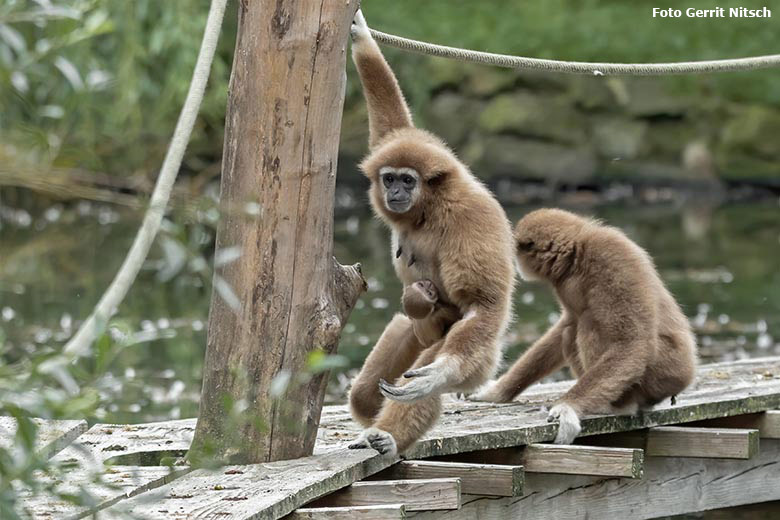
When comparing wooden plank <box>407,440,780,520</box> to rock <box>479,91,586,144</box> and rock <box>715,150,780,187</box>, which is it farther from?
rock <box>715,150,780,187</box>

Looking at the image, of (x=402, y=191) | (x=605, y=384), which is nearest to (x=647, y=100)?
(x=605, y=384)

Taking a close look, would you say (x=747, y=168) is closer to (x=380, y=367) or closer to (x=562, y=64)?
(x=562, y=64)

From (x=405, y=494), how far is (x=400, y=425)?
372 mm

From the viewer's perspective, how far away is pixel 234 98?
5168 millimetres

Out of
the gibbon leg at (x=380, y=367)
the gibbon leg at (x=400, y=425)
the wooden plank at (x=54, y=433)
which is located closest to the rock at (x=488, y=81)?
the gibbon leg at (x=380, y=367)

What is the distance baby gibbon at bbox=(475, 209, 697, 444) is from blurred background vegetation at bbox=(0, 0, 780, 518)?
8.88 ft

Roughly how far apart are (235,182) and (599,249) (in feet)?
7.19

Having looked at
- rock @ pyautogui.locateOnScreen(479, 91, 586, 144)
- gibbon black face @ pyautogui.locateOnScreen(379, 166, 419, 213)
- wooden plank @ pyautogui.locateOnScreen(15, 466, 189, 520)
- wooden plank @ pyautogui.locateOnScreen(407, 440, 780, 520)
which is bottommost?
wooden plank @ pyautogui.locateOnScreen(407, 440, 780, 520)

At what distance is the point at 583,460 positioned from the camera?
573 cm

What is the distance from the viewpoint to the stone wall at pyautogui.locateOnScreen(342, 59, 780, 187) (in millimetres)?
25828

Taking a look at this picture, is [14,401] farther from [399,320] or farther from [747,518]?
[747,518]

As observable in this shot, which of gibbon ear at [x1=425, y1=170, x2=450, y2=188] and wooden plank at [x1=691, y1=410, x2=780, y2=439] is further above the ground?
gibbon ear at [x1=425, y1=170, x2=450, y2=188]

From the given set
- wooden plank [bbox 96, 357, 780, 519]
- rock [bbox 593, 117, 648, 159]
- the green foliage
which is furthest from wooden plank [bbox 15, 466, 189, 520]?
rock [bbox 593, 117, 648, 159]

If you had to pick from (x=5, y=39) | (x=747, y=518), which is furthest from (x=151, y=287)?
(x=5, y=39)
